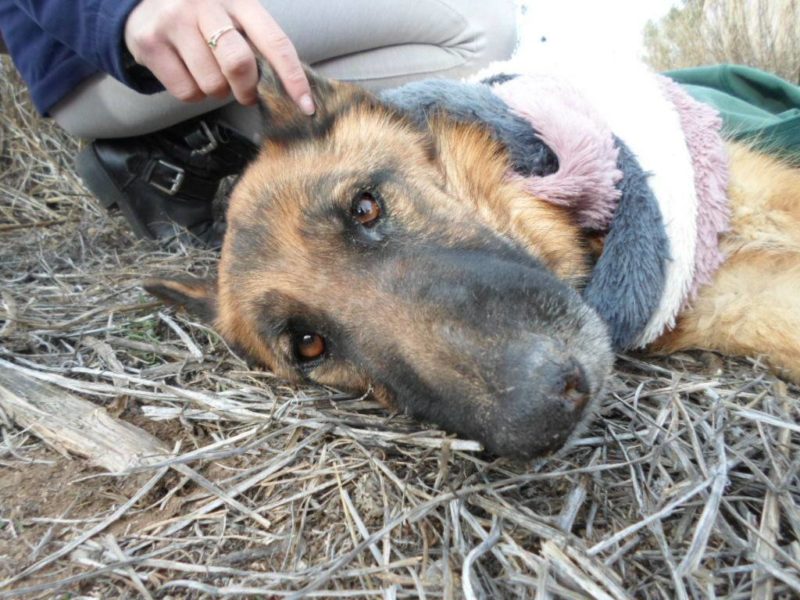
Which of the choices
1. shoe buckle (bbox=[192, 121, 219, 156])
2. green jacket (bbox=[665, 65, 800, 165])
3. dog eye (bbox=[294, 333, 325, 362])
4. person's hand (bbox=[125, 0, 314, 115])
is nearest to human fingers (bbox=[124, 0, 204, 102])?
person's hand (bbox=[125, 0, 314, 115])

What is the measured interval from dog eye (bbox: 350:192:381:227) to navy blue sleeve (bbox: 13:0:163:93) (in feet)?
4.01

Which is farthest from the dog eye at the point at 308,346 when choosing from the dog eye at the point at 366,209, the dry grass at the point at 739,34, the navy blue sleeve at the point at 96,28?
the dry grass at the point at 739,34

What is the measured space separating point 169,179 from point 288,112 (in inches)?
74.8

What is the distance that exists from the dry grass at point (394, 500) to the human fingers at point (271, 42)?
43.2 inches

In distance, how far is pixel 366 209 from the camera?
6.19ft

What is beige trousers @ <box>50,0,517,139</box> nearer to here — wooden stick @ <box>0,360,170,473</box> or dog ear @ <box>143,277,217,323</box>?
dog ear @ <box>143,277,217,323</box>

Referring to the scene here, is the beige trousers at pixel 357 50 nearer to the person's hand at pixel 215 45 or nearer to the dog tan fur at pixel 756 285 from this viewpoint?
the person's hand at pixel 215 45

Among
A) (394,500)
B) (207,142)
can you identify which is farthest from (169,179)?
(394,500)

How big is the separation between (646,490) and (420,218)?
1003 mm

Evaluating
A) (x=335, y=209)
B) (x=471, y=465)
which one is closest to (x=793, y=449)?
(x=471, y=465)

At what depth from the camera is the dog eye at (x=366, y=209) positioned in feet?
6.13

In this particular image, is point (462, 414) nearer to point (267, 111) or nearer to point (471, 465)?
point (471, 465)

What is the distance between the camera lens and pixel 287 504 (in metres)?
1.52

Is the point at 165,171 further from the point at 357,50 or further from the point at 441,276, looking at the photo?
the point at 441,276
